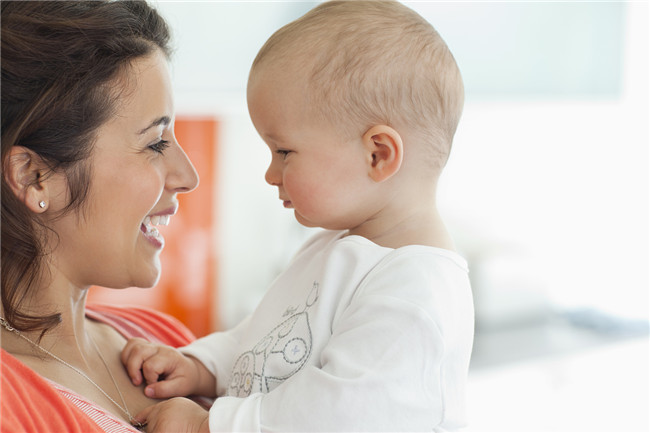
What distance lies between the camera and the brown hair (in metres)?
1.06

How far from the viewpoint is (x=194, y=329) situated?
4.26m

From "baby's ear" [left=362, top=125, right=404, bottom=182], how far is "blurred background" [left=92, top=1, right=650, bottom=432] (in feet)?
9.25

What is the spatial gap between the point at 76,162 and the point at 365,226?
0.49 meters

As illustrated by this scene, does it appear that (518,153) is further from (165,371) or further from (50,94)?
(50,94)

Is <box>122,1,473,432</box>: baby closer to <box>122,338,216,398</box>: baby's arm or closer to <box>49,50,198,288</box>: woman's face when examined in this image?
<box>122,338,216,398</box>: baby's arm

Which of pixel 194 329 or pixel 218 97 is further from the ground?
pixel 218 97

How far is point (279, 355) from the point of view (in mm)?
1116

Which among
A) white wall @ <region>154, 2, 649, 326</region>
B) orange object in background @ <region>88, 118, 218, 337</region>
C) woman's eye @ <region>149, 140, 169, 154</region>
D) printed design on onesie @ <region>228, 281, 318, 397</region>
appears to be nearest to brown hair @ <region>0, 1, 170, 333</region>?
woman's eye @ <region>149, 140, 169, 154</region>

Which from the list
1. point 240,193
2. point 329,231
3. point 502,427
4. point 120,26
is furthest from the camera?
point 240,193

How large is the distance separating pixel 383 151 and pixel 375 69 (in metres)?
0.13

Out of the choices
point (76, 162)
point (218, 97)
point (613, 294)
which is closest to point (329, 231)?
point (76, 162)

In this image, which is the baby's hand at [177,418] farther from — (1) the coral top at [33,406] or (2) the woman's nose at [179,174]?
(2) the woman's nose at [179,174]

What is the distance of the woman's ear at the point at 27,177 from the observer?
1.08 metres

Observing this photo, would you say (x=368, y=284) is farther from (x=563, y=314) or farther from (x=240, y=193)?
(x=563, y=314)
